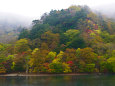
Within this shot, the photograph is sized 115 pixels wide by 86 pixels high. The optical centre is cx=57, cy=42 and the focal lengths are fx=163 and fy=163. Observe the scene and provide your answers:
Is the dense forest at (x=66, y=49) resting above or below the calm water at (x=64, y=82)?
above

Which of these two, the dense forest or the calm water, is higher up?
the dense forest

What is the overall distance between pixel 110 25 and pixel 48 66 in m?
46.9

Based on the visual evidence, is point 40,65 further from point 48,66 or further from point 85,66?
point 85,66

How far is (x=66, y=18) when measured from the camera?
91.2m

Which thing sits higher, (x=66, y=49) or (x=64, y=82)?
(x=66, y=49)

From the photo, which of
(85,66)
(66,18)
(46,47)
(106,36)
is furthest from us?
(66,18)

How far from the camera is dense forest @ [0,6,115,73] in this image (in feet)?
186

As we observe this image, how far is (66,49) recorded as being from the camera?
61.9 meters

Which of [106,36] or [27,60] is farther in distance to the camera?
[106,36]

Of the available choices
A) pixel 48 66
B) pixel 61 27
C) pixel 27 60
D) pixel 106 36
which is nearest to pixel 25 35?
pixel 61 27

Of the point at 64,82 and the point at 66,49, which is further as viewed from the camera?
the point at 66,49

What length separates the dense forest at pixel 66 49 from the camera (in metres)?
56.7

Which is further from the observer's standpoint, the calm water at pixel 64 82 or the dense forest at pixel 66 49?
the dense forest at pixel 66 49

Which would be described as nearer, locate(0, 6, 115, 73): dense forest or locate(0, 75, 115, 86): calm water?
locate(0, 75, 115, 86): calm water
